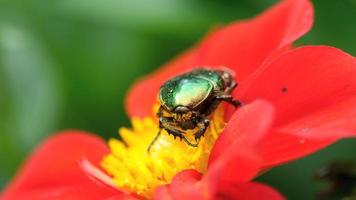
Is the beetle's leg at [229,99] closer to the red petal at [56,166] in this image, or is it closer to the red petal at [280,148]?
the red petal at [280,148]

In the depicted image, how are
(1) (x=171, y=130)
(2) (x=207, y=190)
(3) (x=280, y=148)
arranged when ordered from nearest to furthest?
(2) (x=207, y=190) → (3) (x=280, y=148) → (1) (x=171, y=130)

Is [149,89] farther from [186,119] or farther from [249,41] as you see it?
[186,119]

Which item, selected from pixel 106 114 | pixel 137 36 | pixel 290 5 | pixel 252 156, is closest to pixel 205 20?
pixel 137 36

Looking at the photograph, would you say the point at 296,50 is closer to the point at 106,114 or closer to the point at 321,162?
the point at 321,162

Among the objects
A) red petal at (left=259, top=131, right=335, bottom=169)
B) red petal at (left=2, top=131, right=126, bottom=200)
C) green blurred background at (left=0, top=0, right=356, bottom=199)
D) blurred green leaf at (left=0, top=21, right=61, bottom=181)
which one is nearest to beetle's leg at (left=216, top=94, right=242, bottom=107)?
red petal at (left=259, top=131, right=335, bottom=169)

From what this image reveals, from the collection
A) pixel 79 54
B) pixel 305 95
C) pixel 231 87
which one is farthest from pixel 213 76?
pixel 79 54

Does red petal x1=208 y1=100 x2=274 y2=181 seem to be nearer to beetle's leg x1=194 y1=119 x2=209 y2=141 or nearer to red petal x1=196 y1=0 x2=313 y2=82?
beetle's leg x1=194 y1=119 x2=209 y2=141
